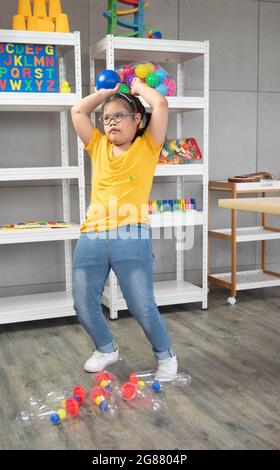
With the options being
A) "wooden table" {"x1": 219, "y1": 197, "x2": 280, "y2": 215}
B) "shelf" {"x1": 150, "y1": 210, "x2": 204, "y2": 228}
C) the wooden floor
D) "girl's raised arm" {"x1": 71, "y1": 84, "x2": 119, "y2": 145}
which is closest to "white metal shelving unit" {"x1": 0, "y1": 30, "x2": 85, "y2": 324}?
the wooden floor

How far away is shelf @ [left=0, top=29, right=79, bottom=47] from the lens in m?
3.29

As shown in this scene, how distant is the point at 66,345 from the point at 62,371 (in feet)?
1.42

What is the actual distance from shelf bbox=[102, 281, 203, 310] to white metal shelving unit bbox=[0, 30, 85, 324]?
0.34m

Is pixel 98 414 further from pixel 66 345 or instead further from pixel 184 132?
pixel 184 132

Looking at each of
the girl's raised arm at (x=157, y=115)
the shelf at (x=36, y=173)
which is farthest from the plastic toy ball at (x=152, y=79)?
the girl's raised arm at (x=157, y=115)

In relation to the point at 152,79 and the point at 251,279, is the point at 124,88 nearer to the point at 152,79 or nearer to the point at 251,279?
the point at 152,79

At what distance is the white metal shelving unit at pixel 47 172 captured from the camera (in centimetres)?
337

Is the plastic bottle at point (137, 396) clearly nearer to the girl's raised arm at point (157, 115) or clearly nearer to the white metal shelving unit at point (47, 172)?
the girl's raised arm at point (157, 115)

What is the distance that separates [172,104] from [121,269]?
63.9 inches

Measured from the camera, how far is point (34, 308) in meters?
3.60

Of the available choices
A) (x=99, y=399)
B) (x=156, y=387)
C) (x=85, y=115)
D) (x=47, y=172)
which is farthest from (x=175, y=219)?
(x=99, y=399)

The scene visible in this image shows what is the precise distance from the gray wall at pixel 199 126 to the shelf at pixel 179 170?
53 cm

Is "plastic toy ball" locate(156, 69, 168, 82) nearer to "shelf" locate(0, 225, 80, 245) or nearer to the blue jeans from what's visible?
"shelf" locate(0, 225, 80, 245)
